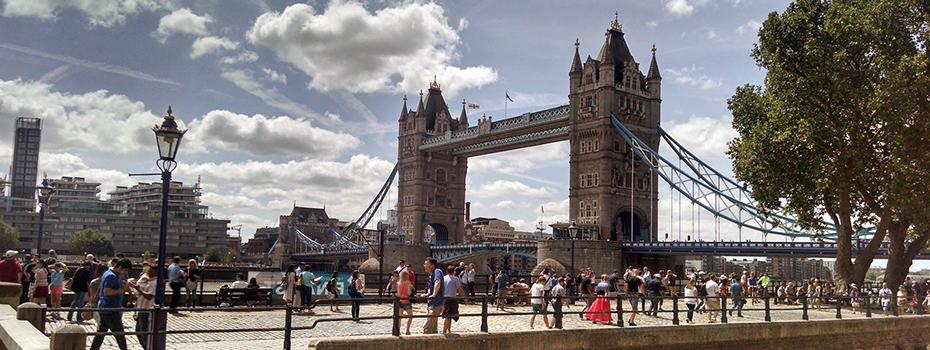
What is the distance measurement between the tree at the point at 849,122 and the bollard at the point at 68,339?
91.1 feet

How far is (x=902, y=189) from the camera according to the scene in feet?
93.2

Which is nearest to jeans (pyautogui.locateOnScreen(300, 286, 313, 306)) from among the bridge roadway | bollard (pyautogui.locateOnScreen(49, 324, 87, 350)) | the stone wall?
the stone wall

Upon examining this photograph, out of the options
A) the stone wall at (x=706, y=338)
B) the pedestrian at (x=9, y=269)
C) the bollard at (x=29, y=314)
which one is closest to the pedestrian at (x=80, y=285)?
the pedestrian at (x=9, y=269)

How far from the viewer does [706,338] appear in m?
19.9

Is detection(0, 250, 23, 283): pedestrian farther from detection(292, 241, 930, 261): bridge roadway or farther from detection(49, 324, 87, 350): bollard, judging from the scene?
detection(292, 241, 930, 261): bridge roadway

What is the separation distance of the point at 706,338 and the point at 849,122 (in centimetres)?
1439

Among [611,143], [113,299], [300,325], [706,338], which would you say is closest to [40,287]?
[113,299]

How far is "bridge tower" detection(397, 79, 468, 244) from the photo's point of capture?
111 m

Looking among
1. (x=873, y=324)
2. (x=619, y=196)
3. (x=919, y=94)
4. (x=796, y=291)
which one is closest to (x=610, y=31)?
(x=619, y=196)

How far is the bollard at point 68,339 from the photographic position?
24.4 feet

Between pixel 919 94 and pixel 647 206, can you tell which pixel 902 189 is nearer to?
pixel 919 94

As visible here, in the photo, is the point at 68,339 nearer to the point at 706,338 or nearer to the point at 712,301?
the point at 706,338

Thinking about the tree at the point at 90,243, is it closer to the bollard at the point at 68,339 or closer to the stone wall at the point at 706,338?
the stone wall at the point at 706,338

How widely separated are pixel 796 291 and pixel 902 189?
10418 millimetres
